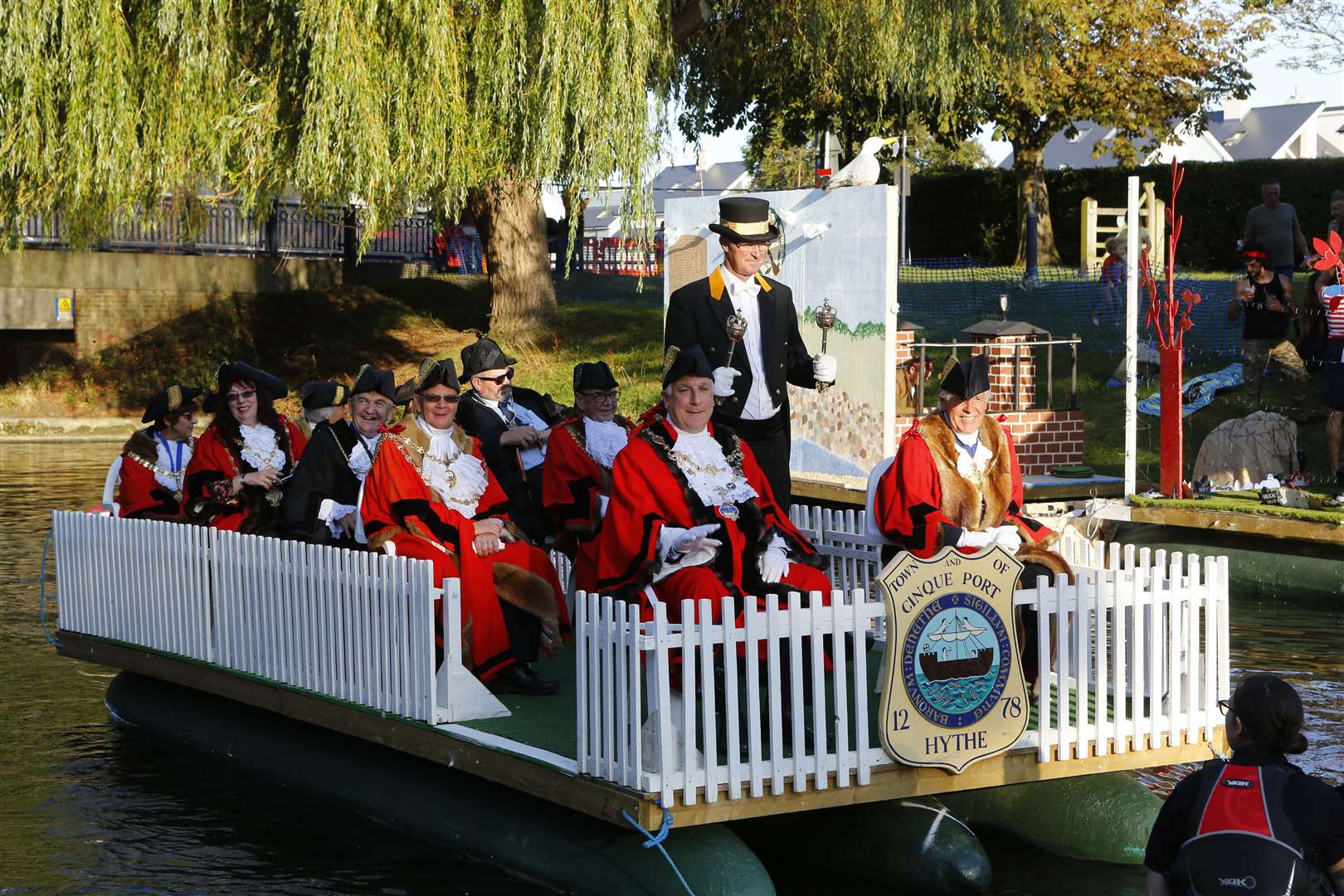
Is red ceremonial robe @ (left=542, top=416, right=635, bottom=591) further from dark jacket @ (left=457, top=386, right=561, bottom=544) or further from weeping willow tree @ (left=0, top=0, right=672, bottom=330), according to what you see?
weeping willow tree @ (left=0, top=0, right=672, bottom=330)

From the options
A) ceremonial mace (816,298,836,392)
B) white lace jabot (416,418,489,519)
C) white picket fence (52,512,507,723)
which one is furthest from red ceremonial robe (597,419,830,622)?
ceremonial mace (816,298,836,392)

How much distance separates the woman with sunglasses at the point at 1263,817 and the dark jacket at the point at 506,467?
5070mm

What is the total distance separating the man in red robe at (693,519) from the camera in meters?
7.27

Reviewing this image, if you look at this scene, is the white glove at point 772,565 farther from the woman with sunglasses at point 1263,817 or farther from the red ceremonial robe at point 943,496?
the woman with sunglasses at point 1263,817

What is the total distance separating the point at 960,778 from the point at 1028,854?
1023 millimetres

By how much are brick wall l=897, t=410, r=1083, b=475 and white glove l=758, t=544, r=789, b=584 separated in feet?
29.4

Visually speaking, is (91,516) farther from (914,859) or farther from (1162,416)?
(1162,416)

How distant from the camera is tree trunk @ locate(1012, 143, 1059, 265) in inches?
1403

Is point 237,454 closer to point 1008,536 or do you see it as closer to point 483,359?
point 483,359

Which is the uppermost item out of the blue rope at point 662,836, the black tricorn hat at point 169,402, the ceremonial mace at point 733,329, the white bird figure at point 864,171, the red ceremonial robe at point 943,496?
the white bird figure at point 864,171

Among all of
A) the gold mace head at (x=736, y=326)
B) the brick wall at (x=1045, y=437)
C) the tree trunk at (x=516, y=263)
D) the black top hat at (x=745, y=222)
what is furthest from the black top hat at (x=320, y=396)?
the tree trunk at (x=516, y=263)

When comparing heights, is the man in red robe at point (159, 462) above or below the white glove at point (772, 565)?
above

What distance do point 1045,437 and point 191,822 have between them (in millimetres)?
10231

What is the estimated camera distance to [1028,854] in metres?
7.59
